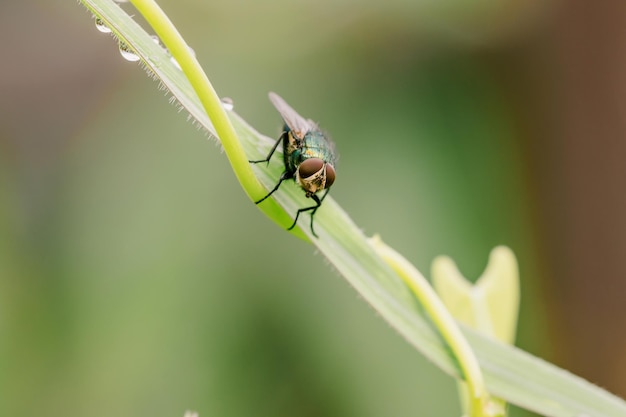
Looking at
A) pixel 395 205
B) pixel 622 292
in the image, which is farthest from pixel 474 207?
pixel 622 292

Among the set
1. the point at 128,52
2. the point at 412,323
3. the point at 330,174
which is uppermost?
the point at 128,52

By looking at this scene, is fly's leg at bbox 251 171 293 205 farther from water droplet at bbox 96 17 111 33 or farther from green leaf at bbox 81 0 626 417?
water droplet at bbox 96 17 111 33

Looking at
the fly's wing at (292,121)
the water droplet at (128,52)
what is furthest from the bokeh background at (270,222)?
the water droplet at (128,52)

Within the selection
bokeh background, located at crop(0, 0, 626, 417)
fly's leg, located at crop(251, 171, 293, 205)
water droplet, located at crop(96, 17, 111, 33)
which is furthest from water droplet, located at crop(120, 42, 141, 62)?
bokeh background, located at crop(0, 0, 626, 417)

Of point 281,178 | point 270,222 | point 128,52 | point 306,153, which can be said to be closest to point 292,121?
point 306,153

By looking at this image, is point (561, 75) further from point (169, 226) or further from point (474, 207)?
point (169, 226)

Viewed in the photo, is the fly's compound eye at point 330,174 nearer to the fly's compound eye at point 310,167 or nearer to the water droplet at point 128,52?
the fly's compound eye at point 310,167

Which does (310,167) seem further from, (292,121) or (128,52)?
(128,52)
